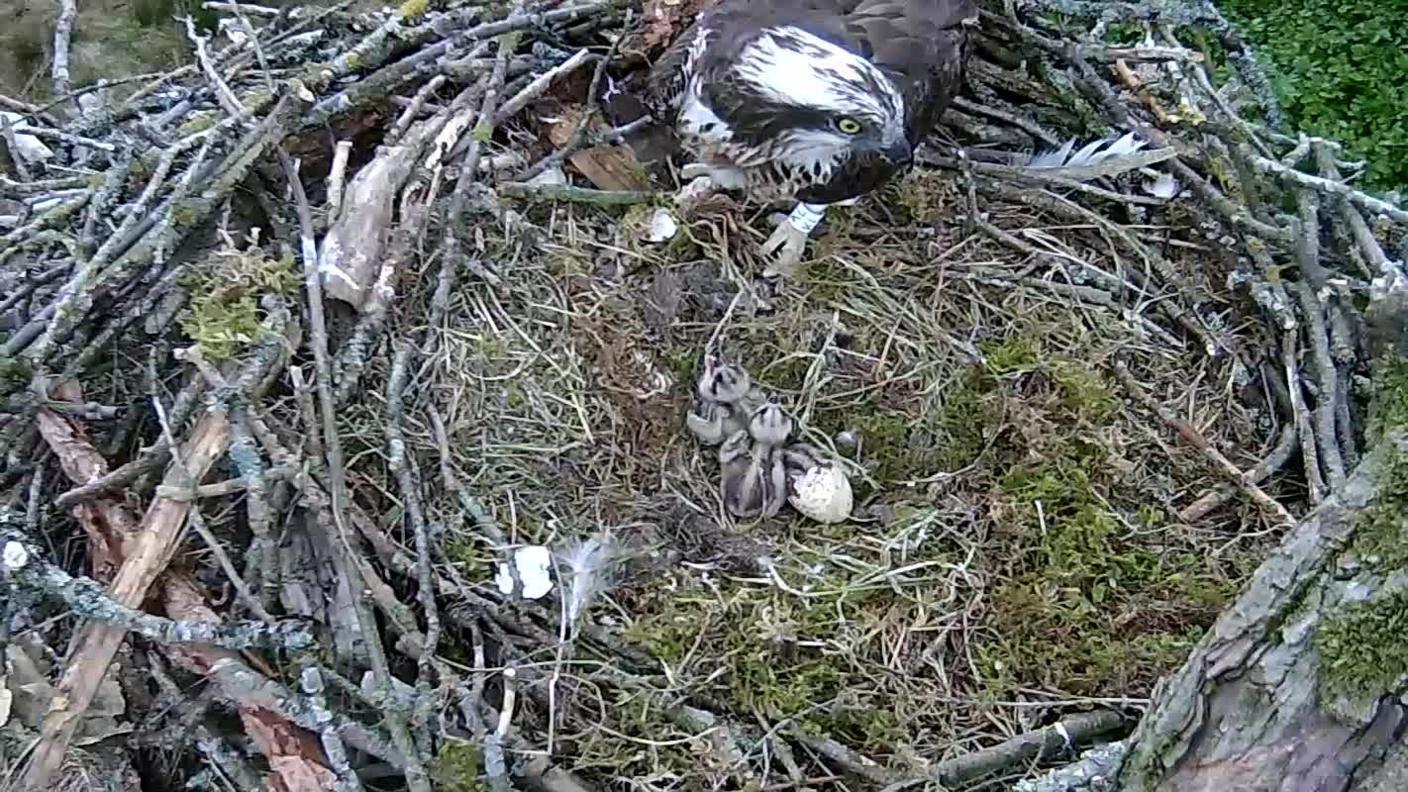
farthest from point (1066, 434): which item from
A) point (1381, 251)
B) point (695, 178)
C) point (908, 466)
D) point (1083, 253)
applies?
point (695, 178)

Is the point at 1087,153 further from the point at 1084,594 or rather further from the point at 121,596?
the point at 121,596

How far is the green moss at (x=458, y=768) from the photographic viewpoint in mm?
1901

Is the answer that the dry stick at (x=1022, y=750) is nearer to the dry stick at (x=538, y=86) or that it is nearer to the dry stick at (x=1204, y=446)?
the dry stick at (x=1204, y=446)

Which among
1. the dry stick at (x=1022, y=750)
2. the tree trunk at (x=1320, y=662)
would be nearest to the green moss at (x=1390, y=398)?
the tree trunk at (x=1320, y=662)

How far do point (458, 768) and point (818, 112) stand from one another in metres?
1.32

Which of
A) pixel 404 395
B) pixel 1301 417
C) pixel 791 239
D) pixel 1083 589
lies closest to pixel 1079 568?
pixel 1083 589

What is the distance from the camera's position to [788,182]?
2.54 metres

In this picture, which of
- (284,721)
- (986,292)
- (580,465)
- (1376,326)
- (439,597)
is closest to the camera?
(1376,326)

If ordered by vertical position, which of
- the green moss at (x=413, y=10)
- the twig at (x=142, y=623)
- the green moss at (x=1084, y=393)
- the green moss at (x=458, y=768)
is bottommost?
the green moss at (x=458, y=768)

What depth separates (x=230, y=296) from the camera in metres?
2.22

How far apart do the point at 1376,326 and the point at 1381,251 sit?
46.5 inches

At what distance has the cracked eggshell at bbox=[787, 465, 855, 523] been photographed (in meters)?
2.35

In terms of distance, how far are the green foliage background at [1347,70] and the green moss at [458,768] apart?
301 centimetres

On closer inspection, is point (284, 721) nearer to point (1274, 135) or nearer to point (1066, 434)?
point (1066, 434)
